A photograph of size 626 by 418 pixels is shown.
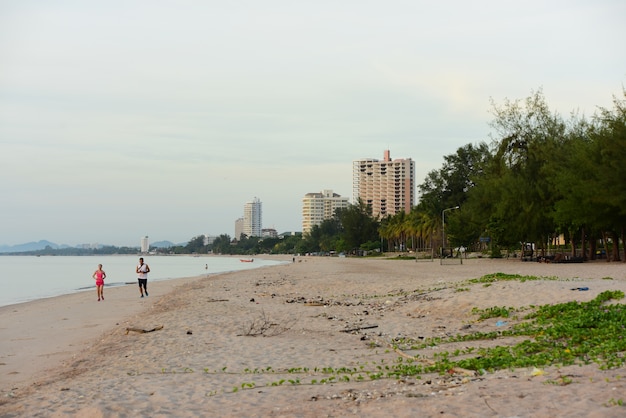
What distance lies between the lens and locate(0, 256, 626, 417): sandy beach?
262 inches

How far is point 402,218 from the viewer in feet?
384

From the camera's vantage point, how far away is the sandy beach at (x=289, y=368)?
21.8 ft

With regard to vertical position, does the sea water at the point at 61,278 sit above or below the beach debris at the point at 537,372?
below

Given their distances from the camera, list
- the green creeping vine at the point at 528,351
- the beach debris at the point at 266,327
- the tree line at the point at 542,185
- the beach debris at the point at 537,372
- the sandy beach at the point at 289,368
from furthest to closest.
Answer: the tree line at the point at 542,185
the beach debris at the point at 266,327
the green creeping vine at the point at 528,351
the beach debris at the point at 537,372
the sandy beach at the point at 289,368

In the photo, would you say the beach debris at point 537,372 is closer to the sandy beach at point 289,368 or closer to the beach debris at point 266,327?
the sandy beach at point 289,368

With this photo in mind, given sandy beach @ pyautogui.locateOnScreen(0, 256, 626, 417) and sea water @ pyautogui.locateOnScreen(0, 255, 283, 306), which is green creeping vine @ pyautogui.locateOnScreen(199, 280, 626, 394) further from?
sea water @ pyautogui.locateOnScreen(0, 255, 283, 306)

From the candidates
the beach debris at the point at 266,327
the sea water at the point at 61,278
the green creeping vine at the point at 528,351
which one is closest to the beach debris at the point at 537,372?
the green creeping vine at the point at 528,351

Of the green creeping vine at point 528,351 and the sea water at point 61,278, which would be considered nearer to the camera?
the green creeping vine at point 528,351

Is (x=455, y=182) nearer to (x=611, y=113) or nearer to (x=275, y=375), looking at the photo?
(x=611, y=113)

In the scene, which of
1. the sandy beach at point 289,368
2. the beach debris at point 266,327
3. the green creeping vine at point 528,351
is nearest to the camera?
the sandy beach at point 289,368

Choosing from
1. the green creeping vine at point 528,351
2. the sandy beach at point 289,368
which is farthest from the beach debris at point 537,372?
the green creeping vine at point 528,351

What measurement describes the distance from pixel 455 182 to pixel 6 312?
61561 millimetres

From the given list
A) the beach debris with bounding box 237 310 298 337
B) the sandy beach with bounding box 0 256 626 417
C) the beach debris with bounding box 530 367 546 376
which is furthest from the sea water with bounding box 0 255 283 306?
the beach debris with bounding box 530 367 546 376

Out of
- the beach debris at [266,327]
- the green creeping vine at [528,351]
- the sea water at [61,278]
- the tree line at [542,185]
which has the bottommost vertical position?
the sea water at [61,278]
